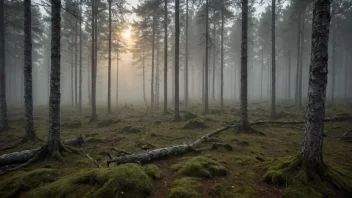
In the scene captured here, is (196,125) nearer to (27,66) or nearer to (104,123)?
(104,123)

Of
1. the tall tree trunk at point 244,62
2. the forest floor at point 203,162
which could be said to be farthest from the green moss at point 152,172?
the tall tree trunk at point 244,62

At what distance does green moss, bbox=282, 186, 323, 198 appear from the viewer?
399 cm

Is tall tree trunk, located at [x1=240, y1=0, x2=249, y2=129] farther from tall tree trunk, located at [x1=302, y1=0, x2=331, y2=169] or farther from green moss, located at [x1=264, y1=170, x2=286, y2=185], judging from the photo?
green moss, located at [x1=264, y1=170, x2=286, y2=185]

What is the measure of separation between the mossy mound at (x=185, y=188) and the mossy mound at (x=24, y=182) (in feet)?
11.1

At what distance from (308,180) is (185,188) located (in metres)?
3.04

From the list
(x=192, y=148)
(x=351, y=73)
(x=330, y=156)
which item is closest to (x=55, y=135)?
(x=192, y=148)

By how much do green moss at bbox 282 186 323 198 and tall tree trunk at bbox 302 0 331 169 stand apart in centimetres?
86

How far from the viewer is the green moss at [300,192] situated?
399 centimetres

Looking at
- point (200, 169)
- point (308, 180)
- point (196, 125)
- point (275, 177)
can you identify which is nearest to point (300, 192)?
point (308, 180)

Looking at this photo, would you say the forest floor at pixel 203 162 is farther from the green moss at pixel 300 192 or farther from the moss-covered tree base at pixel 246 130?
the moss-covered tree base at pixel 246 130

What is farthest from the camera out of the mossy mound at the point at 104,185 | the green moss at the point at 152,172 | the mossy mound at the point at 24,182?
the green moss at the point at 152,172

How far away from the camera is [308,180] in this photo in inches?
178

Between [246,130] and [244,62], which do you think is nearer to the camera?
[244,62]

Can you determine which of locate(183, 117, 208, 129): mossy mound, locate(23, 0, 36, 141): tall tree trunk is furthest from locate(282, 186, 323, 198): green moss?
locate(23, 0, 36, 141): tall tree trunk
